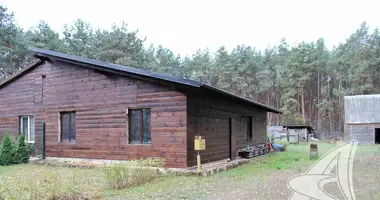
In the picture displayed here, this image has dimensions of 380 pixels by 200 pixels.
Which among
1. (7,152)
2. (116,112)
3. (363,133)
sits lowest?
(363,133)

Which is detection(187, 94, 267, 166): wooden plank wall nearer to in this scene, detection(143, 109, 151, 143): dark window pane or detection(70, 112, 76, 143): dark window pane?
detection(143, 109, 151, 143): dark window pane

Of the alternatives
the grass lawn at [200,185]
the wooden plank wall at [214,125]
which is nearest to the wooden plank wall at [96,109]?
the wooden plank wall at [214,125]

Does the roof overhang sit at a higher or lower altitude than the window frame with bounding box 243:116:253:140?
higher

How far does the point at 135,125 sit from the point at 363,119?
22478 mm

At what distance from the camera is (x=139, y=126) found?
35.2 feet

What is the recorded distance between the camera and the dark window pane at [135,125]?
10.8 meters

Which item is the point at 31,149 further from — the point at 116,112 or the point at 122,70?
the point at 122,70

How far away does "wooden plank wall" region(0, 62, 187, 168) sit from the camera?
9.95 m

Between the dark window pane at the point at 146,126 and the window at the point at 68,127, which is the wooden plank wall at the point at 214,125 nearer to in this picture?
the dark window pane at the point at 146,126

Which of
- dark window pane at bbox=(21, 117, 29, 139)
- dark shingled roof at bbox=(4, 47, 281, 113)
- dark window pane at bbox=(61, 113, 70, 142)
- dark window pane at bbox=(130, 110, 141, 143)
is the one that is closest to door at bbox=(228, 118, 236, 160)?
dark shingled roof at bbox=(4, 47, 281, 113)

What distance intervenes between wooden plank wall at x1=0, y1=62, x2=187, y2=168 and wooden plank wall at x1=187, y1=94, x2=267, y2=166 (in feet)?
1.29

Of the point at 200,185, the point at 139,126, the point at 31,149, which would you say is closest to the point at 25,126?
the point at 31,149

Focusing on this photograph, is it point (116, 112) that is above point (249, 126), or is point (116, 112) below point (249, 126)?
above

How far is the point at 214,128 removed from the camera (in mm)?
11469
